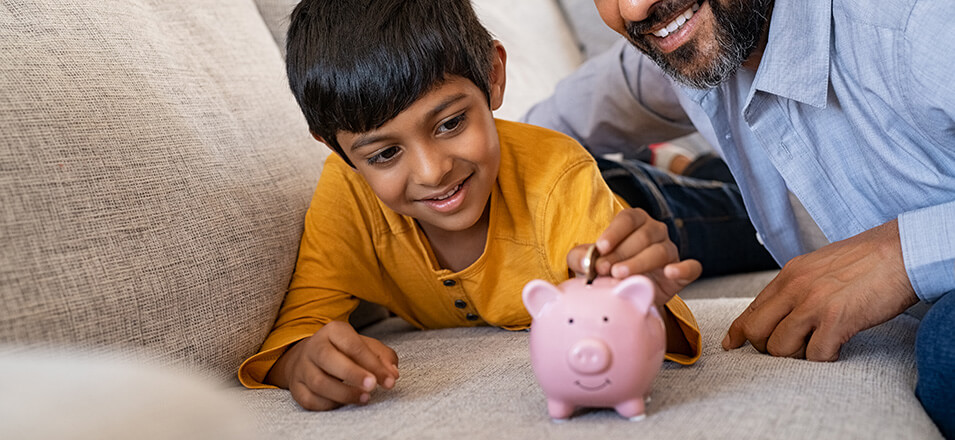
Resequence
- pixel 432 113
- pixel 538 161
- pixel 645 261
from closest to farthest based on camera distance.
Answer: pixel 645 261, pixel 432 113, pixel 538 161

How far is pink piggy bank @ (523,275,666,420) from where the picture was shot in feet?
2.11

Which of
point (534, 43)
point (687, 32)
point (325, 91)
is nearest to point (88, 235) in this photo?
point (325, 91)

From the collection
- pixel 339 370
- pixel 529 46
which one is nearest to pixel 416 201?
pixel 339 370

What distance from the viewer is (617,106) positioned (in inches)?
64.5

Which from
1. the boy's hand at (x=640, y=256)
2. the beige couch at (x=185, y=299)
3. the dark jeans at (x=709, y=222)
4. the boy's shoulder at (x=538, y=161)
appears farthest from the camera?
the dark jeans at (x=709, y=222)

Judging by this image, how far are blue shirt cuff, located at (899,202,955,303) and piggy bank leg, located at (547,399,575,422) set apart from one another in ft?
1.43

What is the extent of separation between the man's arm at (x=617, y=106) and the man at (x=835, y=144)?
1.13 feet

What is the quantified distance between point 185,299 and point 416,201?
1.05 ft

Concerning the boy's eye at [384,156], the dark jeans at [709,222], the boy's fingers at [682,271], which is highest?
the boy's eye at [384,156]

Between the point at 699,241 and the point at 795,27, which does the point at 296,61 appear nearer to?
the point at 795,27

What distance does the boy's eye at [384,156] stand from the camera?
0.99 metres

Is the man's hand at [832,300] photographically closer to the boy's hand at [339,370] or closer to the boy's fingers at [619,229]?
the boy's fingers at [619,229]

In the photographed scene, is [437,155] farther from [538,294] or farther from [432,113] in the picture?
[538,294]

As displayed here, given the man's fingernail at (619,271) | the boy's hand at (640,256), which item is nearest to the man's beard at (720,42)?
the boy's hand at (640,256)
